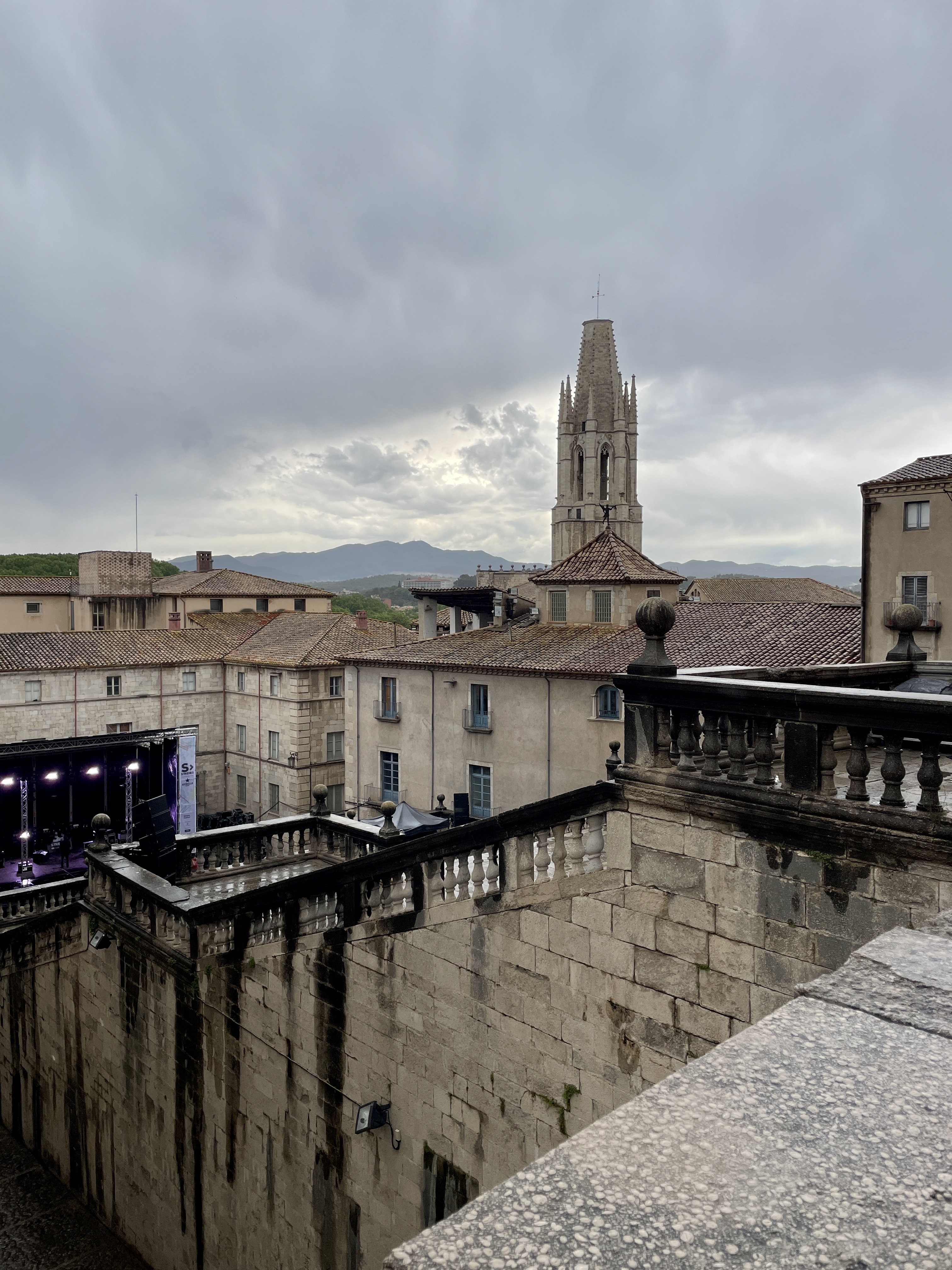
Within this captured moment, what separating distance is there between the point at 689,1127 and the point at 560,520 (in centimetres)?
9907

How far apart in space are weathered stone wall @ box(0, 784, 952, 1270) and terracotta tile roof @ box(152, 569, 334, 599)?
49628mm

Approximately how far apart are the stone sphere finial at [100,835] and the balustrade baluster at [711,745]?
1061cm

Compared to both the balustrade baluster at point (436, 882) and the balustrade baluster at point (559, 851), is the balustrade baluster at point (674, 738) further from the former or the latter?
the balustrade baluster at point (436, 882)

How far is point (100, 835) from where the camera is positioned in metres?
13.8

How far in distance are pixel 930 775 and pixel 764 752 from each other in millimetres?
1163

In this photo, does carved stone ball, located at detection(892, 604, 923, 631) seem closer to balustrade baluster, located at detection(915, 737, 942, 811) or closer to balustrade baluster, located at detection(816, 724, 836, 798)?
balustrade baluster, located at detection(816, 724, 836, 798)

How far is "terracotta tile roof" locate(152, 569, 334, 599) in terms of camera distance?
60.9 m

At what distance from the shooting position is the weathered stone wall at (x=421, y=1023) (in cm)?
610

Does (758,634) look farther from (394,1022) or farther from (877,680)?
(394,1022)

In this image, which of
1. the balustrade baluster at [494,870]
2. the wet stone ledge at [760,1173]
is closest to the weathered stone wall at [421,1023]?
the balustrade baluster at [494,870]

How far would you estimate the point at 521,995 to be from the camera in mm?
7488

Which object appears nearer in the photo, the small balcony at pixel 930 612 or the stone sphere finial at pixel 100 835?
the stone sphere finial at pixel 100 835

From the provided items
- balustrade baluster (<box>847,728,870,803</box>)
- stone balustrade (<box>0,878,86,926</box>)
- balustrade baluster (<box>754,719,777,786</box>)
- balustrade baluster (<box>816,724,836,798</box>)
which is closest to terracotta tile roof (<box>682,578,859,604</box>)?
stone balustrade (<box>0,878,86,926</box>)

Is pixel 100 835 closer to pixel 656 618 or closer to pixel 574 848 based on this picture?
pixel 574 848
